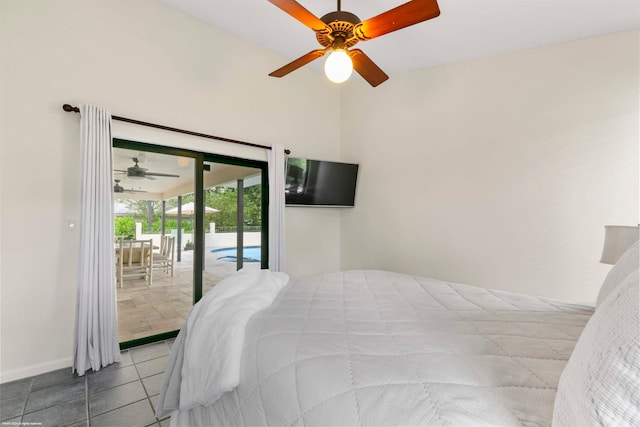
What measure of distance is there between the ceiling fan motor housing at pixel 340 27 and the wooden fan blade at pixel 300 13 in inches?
1.7

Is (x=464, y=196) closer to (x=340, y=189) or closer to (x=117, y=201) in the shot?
(x=340, y=189)

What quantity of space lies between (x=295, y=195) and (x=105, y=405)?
8.24 feet

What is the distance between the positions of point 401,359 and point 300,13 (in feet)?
6.08

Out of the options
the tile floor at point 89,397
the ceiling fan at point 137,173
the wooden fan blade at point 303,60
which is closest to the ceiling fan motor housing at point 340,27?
the wooden fan blade at point 303,60

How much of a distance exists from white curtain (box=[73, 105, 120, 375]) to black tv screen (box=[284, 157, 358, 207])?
1.82m

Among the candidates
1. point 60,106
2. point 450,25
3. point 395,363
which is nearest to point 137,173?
point 60,106

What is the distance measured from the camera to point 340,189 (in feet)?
12.4

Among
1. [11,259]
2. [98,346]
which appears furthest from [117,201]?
[98,346]

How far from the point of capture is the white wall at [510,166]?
2.27 meters

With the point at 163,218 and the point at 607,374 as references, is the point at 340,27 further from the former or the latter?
the point at 163,218

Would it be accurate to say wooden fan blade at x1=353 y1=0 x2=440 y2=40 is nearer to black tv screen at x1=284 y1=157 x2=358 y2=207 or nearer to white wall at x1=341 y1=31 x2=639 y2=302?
white wall at x1=341 y1=31 x2=639 y2=302

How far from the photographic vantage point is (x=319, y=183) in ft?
12.0

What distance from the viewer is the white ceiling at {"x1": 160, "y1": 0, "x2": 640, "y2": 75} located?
221 cm

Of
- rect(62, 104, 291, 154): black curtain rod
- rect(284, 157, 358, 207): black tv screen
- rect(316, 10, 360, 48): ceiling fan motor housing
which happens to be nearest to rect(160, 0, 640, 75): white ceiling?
rect(316, 10, 360, 48): ceiling fan motor housing
